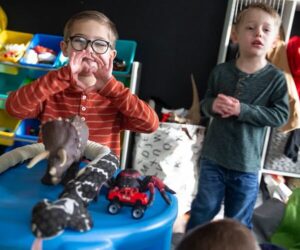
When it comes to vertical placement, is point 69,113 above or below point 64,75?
below

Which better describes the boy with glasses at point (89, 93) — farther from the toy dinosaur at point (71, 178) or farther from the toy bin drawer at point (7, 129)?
the toy bin drawer at point (7, 129)

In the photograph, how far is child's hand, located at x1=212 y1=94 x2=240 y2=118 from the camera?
4.44ft

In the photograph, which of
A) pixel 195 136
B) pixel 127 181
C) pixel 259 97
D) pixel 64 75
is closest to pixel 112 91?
pixel 64 75

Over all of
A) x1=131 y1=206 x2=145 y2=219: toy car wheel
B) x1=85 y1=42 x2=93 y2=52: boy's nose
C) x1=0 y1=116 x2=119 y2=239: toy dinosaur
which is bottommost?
x1=131 y1=206 x2=145 y2=219: toy car wheel

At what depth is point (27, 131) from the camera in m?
2.09

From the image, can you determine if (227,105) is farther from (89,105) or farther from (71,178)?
(71,178)

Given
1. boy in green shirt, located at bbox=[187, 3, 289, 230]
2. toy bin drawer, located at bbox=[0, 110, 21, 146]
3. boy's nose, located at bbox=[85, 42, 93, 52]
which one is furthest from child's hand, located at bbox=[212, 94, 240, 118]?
toy bin drawer, located at bbox=[0, 110, 21, 146]

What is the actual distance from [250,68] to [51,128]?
99 centimetres

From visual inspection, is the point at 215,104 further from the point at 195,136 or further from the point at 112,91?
the point at 195,136

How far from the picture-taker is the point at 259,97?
1.43 metres

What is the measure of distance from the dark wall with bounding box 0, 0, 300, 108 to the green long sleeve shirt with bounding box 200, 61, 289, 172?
32.5 inches

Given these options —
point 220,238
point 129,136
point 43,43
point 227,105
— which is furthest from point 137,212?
point 43,43

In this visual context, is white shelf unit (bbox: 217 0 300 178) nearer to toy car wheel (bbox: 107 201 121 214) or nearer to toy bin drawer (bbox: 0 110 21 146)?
toy bin drawer (bbox: 0 110 21 146)

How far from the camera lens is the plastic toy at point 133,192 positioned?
0.66m
